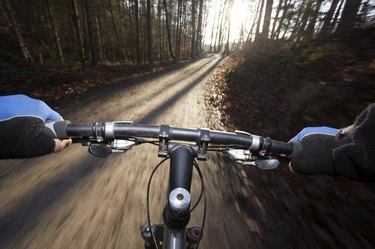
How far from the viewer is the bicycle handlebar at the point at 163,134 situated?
135cm

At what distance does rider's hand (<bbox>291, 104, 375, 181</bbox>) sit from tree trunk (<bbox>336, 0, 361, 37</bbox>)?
9682 millimetres

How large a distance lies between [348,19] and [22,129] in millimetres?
12099

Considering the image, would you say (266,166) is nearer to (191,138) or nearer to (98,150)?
(191,138)

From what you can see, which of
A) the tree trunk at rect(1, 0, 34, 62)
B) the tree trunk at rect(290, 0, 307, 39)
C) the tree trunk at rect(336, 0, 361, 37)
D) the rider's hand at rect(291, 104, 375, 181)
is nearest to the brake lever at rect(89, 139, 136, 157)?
the rider's hand at rect(291, 104, 375, 181)

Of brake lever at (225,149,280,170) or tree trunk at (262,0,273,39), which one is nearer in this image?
brake lever at (225,149,280,170)

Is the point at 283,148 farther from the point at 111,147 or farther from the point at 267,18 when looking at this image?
the point at 267,18

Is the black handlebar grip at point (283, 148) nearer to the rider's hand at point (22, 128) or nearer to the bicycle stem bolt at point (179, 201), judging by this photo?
the bicycle stem bolt at point (179, 201)

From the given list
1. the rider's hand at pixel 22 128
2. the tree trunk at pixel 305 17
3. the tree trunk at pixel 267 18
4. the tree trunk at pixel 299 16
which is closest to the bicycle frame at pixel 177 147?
the rider's hand at pixel 22 128

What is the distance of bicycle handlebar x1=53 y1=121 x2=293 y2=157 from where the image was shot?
4.44 ft

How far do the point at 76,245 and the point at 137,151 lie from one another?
266cm

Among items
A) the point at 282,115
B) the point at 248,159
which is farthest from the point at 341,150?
the point at 282,115

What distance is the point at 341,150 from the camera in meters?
1.16

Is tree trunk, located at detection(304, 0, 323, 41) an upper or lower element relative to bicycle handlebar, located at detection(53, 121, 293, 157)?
upper

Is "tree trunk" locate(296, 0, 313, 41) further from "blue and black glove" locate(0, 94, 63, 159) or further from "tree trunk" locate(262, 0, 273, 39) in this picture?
"blue and black glove" locate(0, 94, 63, 159)
